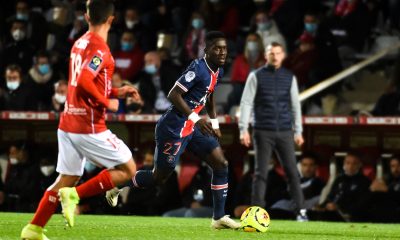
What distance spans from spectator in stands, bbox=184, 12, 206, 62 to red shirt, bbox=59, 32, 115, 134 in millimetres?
9036

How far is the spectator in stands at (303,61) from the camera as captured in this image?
15781mm

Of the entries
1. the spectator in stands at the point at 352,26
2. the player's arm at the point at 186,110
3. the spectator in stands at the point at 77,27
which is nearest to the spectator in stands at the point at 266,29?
the spectator in stands at the point at 352,26

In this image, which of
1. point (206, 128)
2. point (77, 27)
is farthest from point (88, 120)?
point (77, 27)

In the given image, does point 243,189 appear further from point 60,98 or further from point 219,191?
point 219,191

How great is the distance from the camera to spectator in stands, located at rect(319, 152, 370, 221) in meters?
13.6

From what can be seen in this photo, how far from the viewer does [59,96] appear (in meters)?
15.6

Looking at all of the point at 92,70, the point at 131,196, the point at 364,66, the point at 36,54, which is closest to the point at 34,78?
the point at 36,54

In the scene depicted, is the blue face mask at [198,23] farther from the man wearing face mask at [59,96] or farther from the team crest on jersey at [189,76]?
the team crest on jersey at [189,76]

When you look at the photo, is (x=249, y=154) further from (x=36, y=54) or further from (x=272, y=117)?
(x=36, y=54)

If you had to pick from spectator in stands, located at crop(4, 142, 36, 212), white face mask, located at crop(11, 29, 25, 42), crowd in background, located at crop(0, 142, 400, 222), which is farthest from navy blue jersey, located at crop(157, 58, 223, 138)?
white face mask, located at crop(11, 29, 25, 42)

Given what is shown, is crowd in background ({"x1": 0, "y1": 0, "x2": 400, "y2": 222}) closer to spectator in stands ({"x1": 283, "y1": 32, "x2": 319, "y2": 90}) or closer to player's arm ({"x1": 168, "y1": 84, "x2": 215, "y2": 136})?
spectator in stands ({"x1": 283, "y1": 32, "x2": 319, "y2": 90})

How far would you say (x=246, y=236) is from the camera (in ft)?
30.3

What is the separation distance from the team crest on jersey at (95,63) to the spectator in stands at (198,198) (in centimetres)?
646

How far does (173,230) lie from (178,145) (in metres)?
0.79
